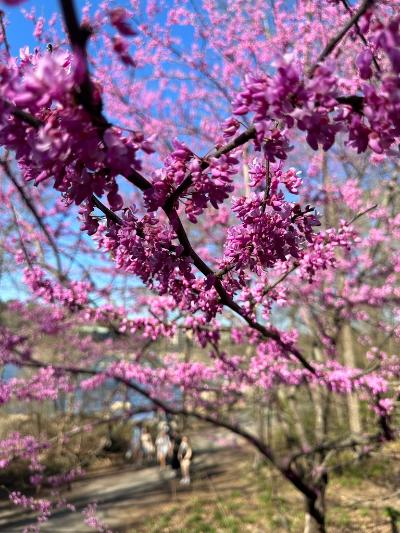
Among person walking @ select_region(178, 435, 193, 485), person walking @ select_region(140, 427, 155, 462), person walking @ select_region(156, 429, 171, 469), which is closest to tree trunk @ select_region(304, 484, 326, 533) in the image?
person walking @ select_region(178, 435, 193, 485)

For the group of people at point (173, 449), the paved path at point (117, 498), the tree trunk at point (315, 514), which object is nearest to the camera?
the tree trunk at point (315, 514)

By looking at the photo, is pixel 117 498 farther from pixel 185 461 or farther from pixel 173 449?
pixel 173 449

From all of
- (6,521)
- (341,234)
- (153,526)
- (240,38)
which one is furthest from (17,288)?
(341,234)

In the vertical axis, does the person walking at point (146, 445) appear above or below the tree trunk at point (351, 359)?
below

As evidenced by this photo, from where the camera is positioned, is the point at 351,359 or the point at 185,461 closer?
the point at 351,359

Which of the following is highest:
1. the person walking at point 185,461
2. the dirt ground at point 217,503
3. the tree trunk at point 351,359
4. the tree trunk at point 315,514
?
the tree trunk at point 351,359

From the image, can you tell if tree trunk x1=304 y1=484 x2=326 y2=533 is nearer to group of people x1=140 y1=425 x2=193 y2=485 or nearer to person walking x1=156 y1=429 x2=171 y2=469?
group of people x1=140 y1=425 x2=193 y2=485

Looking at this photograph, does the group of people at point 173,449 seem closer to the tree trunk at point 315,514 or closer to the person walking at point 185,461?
the person walking at point 185,461

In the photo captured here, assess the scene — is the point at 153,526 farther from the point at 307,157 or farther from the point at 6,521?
the point at 307,157

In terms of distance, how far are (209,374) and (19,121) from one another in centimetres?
552

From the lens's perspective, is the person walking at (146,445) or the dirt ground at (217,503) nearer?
the dirt ground at (217,503)

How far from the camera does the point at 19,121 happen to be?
3.97 feet

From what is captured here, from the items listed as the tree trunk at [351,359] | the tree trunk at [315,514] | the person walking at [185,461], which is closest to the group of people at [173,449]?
the person walking at [185,461]

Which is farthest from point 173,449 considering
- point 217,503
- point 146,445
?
point 217,503
